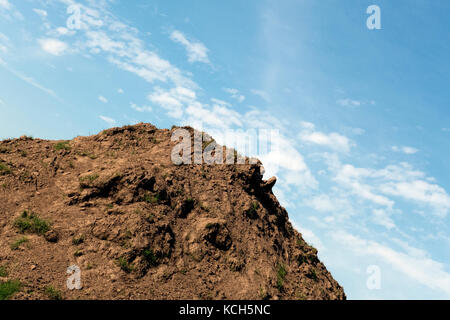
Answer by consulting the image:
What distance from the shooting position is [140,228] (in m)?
13.5

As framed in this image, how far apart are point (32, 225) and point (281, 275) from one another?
379 inches

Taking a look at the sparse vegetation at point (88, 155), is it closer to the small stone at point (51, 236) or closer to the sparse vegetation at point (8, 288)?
the small stone at point (51, 236)

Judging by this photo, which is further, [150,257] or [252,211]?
[252,211]

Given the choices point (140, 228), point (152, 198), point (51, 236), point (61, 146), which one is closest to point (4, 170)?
point (61, 146)

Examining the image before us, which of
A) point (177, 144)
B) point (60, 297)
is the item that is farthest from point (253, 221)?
point (60, 297)

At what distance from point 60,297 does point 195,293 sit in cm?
426

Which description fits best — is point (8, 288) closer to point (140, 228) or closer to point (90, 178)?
point (140, 228)

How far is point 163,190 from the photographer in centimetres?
1516

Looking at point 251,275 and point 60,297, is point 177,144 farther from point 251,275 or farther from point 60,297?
point 60,297

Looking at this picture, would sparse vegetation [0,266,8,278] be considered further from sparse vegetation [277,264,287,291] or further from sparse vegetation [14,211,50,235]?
sparse vegetation [277,264,287,291]

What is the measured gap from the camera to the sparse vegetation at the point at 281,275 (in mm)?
14066

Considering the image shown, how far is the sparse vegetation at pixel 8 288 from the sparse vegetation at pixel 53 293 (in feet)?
2.77

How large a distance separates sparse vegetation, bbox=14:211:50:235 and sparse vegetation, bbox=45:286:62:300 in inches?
106

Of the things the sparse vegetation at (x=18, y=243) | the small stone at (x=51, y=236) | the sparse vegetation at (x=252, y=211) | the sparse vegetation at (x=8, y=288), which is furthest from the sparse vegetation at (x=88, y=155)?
the sparse vegetation at (x=252, y=211)
